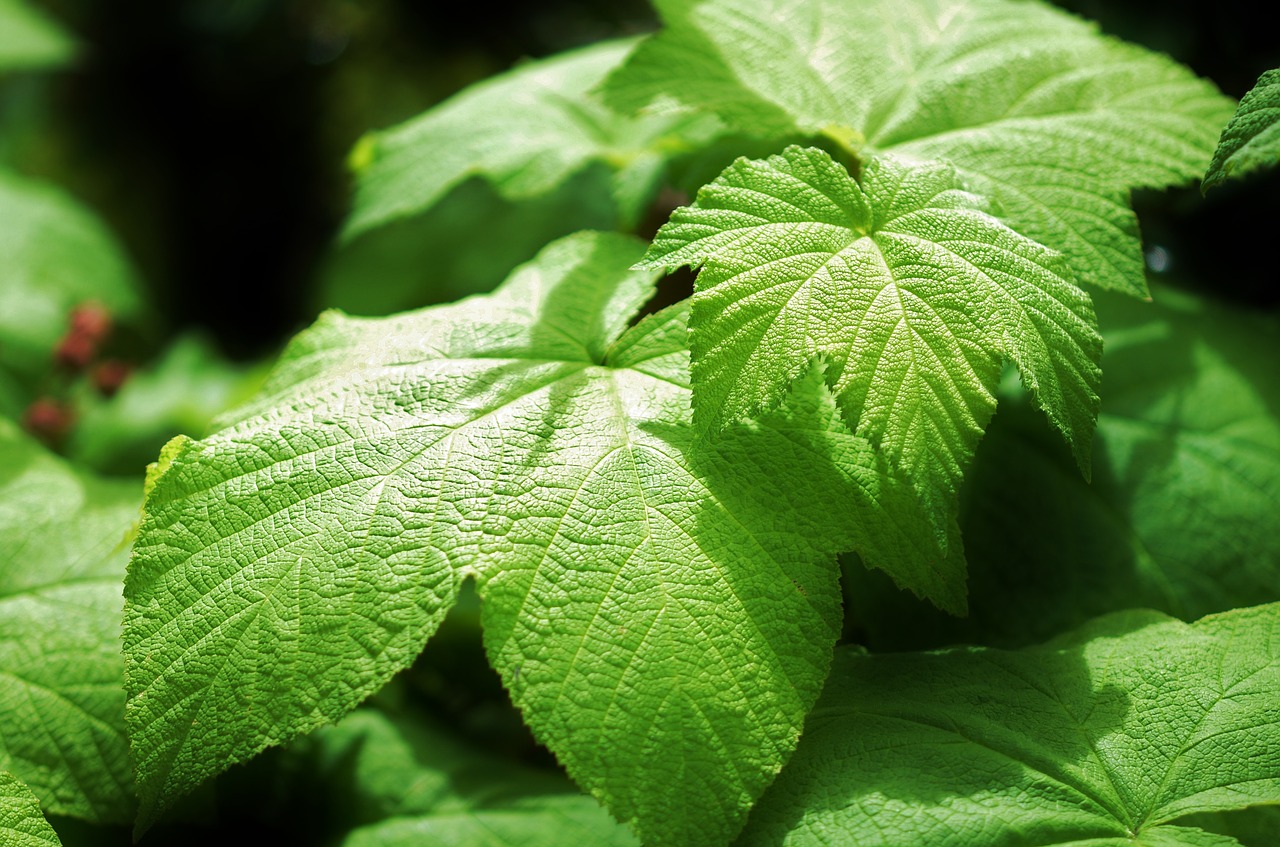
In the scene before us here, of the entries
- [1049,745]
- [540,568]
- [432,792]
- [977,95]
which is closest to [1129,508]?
[1049,745]

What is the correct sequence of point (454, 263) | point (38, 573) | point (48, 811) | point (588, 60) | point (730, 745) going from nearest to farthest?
point (730, 745) → point (48, 811) → point (38, 573) → point (588, 60) → point (454, 263)

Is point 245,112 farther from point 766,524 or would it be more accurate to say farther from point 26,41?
point 766,524

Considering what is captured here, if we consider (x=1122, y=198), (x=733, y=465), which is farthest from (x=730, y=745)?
(x=1122, y=198)

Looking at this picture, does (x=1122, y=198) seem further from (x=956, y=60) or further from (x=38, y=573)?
(x=38, y=573)

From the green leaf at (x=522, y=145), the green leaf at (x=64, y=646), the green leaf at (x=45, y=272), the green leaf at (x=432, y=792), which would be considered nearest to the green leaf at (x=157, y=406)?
the green leaf at (x=45, y=272)

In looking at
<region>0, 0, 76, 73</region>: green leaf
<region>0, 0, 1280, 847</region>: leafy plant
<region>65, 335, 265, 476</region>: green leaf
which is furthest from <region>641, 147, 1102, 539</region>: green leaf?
<region>0, 0, 76, 73</region>: green leaf
